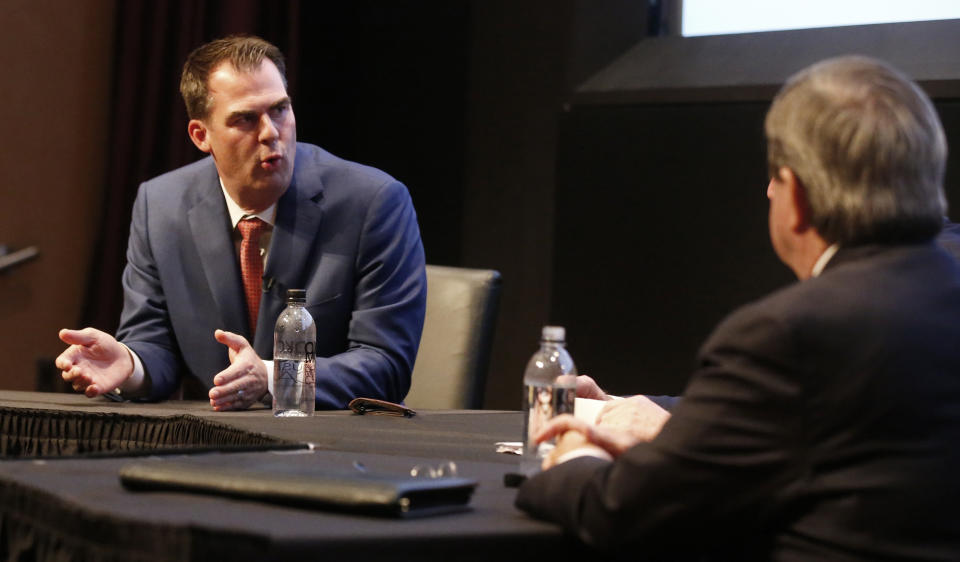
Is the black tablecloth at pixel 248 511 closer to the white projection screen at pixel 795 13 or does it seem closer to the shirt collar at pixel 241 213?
the shirt collar at pixel 241 213

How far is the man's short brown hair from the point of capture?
9.42 ft

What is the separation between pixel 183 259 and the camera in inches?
114

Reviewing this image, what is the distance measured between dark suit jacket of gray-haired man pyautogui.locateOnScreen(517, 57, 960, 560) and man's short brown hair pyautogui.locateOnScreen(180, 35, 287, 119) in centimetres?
187

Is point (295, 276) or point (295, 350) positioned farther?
point (295, 276)

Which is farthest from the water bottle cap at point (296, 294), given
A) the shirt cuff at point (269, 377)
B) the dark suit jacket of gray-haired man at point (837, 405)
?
the dark suit jacket of gray-haired man at point (837, 405)

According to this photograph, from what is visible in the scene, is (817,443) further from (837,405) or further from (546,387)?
(546,387)

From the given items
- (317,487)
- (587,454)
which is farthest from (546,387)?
(317,487)

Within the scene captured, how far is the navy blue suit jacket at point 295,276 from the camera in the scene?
2750 millimetres

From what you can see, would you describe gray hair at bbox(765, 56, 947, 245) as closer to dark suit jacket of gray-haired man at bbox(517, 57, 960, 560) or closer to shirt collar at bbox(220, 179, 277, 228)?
dark suit jacket of gray-haired man at bbox(517, 57, 960, 560)

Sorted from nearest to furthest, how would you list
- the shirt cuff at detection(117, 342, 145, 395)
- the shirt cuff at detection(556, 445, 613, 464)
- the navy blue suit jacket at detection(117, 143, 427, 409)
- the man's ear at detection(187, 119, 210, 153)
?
1. the shirt cuff at detection(556, 445, 613, 464)
2. the shirt cuff at detection(117, 342, 145, 395)
3. the navy blue suit jacket at detection(117, 143, 427, 409)
4. the man's ear at detection(187, 119, 210, 153)

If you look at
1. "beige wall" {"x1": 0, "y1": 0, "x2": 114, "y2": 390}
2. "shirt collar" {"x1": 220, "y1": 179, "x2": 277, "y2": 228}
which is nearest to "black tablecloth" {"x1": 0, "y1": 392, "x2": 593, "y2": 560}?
"shirt collar" {"x1": 220, "y1": 179, "x2": 277, "y2": 228}

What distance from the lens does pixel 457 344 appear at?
2902 mm

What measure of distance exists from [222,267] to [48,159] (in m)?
1.57

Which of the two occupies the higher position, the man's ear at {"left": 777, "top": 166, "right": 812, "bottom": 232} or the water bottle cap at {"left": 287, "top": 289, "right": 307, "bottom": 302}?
the man's ear at {"left": 777, "top": 166, "right": 812, "bottom": 232}
